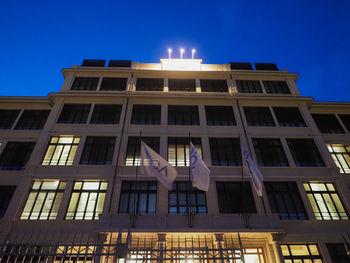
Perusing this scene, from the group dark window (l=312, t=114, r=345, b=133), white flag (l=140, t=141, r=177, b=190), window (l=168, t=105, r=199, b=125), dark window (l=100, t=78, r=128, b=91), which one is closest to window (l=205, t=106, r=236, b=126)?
window (l=168, t=105, r=199, b=125)

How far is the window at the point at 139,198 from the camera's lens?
14508 mm

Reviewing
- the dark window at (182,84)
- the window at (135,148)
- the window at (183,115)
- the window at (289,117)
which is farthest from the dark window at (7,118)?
the window at (289,117)

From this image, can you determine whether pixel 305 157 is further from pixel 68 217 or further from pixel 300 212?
pixel 68 217

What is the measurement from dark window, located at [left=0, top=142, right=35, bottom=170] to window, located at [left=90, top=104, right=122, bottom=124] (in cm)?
534

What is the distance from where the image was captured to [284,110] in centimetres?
2050

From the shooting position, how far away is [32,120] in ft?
64.4

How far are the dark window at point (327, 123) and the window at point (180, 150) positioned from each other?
456 inches

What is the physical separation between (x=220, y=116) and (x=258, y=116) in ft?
11.3

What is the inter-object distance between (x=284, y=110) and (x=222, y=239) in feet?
44.8

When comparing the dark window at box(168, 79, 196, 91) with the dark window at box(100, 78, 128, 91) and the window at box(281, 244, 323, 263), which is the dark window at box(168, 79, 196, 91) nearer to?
the dark window at box(100, 78, 128, 91)

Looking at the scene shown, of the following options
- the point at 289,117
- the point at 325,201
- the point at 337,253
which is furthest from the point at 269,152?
the point at 337,253

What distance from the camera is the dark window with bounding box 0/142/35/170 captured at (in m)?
16.7

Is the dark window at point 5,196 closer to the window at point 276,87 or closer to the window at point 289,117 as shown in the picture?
the window at point 289,117

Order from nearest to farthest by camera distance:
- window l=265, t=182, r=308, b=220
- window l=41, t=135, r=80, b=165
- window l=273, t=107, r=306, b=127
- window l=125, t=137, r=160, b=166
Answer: window l=265, t=182, r=308, b=220 < window l=41, t=135, r=80, b=165 < window l=125, t=137, r=160, b=166 < window l=273, t=107, r=306, b=127
